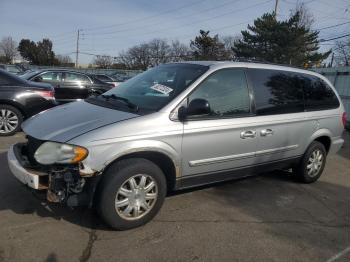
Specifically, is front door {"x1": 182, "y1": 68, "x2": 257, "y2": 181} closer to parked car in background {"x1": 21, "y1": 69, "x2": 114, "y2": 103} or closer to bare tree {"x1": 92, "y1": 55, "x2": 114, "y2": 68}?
parked car in background {"x1": 21, "y1": 69, "x2": 114, "y2": 103}

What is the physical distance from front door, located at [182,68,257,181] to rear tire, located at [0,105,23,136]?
16.2ft

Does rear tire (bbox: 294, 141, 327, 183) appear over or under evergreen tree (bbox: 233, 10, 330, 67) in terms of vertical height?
under

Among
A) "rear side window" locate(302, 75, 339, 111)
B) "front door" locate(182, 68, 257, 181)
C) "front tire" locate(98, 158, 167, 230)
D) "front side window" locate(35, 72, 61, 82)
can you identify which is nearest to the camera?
"front tire" locate(98, 158, 167, 230)

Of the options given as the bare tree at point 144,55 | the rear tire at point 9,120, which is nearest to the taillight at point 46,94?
the rear tire at point 9,120

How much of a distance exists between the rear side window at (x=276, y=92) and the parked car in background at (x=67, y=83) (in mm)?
7539

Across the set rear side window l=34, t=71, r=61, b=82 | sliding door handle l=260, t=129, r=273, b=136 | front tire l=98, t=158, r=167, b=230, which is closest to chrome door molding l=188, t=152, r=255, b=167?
sliding door handle l=260, t=129, r=273, b=136

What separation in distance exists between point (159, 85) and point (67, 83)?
8.63 meters

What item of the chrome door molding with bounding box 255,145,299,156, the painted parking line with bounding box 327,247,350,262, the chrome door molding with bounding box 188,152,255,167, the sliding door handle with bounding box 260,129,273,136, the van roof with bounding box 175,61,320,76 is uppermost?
the van roof with bounding box 175,61,320,76

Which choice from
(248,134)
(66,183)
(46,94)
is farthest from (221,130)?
(46,94)

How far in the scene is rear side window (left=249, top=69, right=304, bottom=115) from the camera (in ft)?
15.9

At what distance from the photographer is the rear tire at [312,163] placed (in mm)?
5694

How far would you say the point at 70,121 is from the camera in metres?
3.86

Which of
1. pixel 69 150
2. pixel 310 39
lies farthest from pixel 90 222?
pixel 310 39

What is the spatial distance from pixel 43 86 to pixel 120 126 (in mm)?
4993
